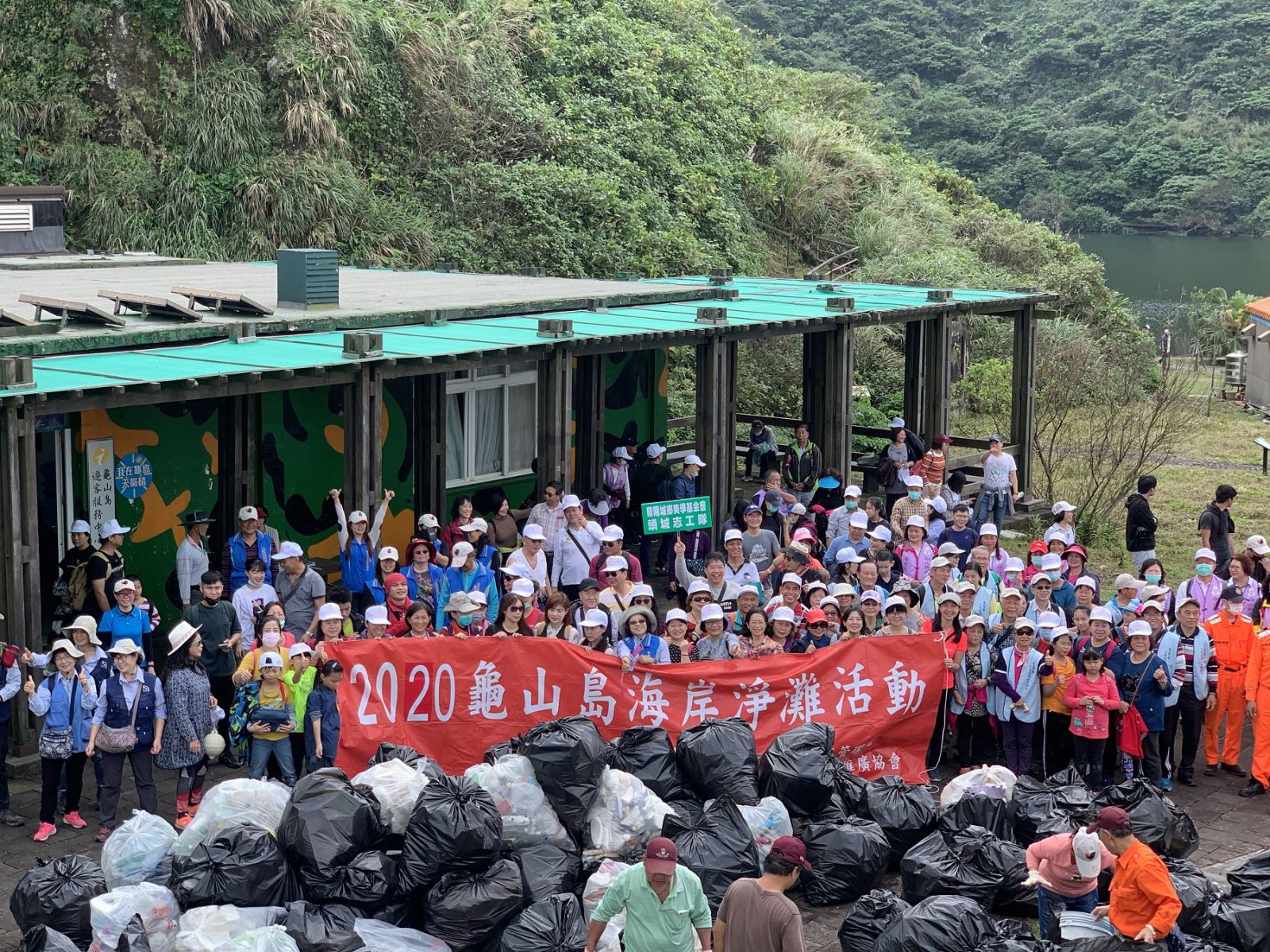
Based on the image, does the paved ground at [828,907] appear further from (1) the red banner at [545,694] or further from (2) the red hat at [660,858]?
(2) the red hat at [660,858]

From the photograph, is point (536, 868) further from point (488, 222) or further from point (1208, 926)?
point (488, 222)

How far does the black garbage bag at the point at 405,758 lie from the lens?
29.4 ft

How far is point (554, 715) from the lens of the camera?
10.3 m

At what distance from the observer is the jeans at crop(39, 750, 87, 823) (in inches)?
382

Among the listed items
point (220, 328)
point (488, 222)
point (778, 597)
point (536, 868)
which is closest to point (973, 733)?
point (778, 597)

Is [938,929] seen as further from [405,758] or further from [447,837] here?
[405,758]

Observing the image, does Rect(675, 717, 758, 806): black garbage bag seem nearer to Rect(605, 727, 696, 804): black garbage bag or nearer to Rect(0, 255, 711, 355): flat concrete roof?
Rect(605, 727, 696, 804): black garbage bag

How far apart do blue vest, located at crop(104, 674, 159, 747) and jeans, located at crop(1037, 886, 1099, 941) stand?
215 inches

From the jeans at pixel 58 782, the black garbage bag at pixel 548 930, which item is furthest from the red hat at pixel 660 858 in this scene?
the jeans at pixel 58 782

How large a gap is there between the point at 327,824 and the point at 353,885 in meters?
0.34

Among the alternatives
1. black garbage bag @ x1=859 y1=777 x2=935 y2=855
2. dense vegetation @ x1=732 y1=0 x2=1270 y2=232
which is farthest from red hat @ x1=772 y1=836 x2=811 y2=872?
dense vegetation @ x1=732 y1=0 x2=1270 y2=232

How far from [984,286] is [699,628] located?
24441 millimetres

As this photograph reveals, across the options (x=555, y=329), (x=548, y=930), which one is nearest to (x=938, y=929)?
(x=548, y=930)

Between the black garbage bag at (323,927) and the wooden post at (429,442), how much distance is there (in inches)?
344
